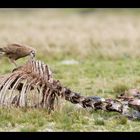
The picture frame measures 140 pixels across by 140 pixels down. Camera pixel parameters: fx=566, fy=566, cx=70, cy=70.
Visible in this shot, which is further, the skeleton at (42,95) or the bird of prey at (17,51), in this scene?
the bird of prey at (17,51)

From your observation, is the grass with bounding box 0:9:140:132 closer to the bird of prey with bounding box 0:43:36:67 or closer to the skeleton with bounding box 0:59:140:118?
the skeleton with bounding box 0:59:140:118

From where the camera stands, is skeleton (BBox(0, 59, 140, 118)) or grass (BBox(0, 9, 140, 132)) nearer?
grass (BBox(0, 9, 140, 132))

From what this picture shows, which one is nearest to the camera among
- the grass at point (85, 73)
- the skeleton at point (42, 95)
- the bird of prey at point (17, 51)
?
the grass at point (85, 73)

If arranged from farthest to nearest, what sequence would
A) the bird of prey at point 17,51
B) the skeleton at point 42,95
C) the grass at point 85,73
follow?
Result: the bird of prey at point 17,51
the skeleton at point 42,95
the grass at point 85,73

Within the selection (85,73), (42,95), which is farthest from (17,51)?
(85,73)

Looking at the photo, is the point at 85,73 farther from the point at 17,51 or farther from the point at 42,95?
the point at 42,95

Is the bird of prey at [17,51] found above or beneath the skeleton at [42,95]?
above

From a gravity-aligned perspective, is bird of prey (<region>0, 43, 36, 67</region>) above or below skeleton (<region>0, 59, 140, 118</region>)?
above

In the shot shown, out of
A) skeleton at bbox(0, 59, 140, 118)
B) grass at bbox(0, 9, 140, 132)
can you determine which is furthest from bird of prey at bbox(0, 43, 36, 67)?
grass at bbox(0, 9, 140, 132)

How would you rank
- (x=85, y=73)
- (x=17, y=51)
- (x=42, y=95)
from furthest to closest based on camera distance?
1. (x=85, y=73)
2. (x=17, y=51)
3. (x=42, y=95)

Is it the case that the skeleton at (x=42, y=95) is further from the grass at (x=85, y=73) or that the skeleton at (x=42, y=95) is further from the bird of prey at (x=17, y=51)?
the bird of prey at (x=17, y=51)

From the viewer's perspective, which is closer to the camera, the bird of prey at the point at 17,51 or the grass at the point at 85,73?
the grass at the point at 85,73

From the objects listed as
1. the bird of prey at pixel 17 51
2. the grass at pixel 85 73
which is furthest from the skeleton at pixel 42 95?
the bird of prey at pixel 17 51

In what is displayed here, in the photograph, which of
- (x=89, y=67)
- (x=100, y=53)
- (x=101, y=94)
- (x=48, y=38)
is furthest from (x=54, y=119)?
(x=48, y=38)
